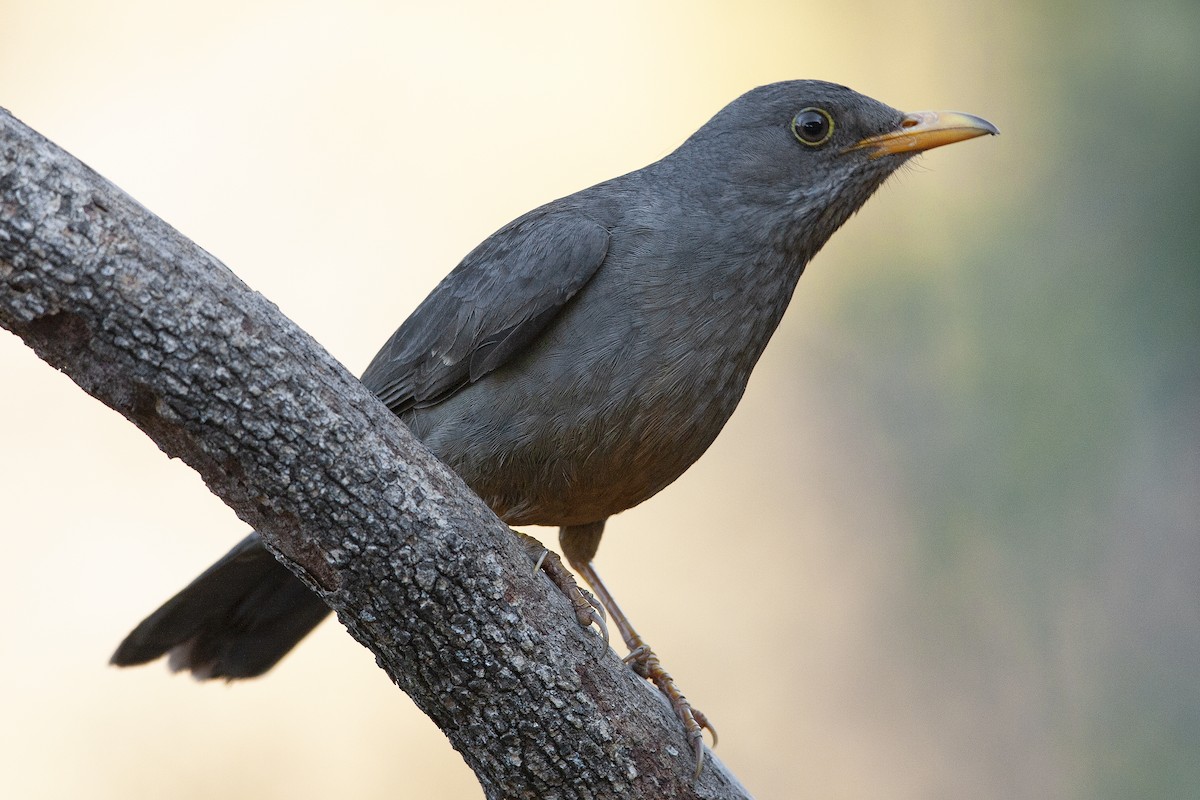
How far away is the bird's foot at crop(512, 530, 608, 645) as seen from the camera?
306 cm

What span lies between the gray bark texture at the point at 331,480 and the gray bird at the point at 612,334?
288 millimetres

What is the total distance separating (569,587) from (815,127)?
1681mm

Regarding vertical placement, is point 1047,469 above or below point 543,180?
above

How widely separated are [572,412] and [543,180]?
3509mm

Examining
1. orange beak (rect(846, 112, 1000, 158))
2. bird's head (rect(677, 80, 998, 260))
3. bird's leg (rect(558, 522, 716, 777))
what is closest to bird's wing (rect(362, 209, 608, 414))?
bird's head (rect(677, 80, 998, 260))

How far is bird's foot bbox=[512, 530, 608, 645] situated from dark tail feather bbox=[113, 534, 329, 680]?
1.02 metres

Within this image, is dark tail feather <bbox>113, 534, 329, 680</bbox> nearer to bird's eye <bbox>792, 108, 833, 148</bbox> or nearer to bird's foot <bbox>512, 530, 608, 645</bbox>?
bird's foot <bbox>512, 530, 608, 645</bbox>

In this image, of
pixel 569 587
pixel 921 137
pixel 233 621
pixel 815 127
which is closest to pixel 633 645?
pixel 569 587

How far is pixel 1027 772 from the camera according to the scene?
649 cm

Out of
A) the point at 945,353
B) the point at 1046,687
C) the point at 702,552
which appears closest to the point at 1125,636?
the point at 1046,687

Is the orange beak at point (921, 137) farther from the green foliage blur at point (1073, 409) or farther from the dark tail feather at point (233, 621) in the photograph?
the green foliage blur at point (1073, 409)

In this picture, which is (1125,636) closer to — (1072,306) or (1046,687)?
(1046,687)

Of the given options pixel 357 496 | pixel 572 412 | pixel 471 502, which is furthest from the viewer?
pixel 572 412

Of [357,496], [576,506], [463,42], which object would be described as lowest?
[357,496]
